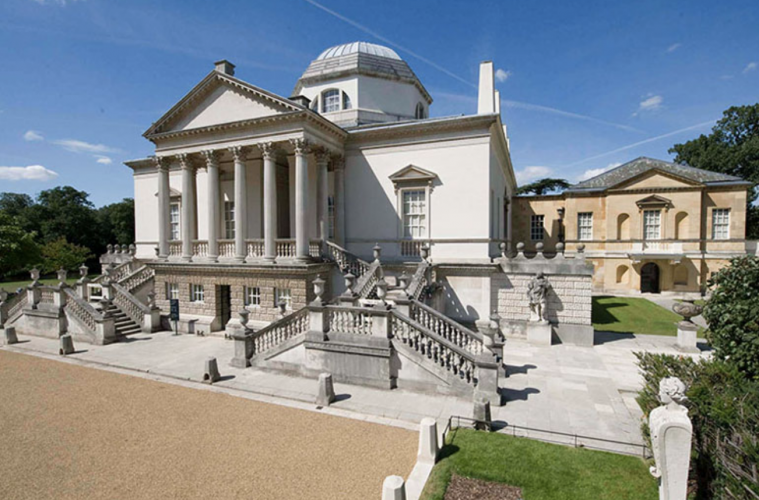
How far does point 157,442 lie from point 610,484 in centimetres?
868

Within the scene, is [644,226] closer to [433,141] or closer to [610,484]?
[433,141]

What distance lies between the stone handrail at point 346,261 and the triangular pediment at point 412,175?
434 cm

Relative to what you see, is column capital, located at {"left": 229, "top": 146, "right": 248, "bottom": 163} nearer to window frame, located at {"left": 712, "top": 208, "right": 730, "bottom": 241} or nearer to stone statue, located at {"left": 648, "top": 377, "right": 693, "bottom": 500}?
stone statue, located at {"left": 648, "top": 377, "right": 693, "bottom": 500}

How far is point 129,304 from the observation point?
59.9 feet

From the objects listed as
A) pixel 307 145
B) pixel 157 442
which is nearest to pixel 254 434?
pixel 157 442

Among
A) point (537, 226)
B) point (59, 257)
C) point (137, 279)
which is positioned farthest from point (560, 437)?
point (59, 257)

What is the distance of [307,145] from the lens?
635 inches

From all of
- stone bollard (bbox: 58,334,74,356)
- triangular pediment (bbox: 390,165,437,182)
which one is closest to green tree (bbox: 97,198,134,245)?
stone bollard (bbox: 58,334,74,356)

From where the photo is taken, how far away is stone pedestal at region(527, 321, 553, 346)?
15555 millimetres

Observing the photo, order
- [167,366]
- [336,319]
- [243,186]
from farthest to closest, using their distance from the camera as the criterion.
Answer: [243,186] < [167,366] < [336,319]

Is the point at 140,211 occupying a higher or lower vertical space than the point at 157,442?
higher

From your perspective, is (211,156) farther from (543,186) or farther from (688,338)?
(543,186)

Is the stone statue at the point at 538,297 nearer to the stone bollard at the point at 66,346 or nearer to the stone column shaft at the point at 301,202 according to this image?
the stone column shaft at the point at 301,202

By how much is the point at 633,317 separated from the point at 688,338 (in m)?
7.15
